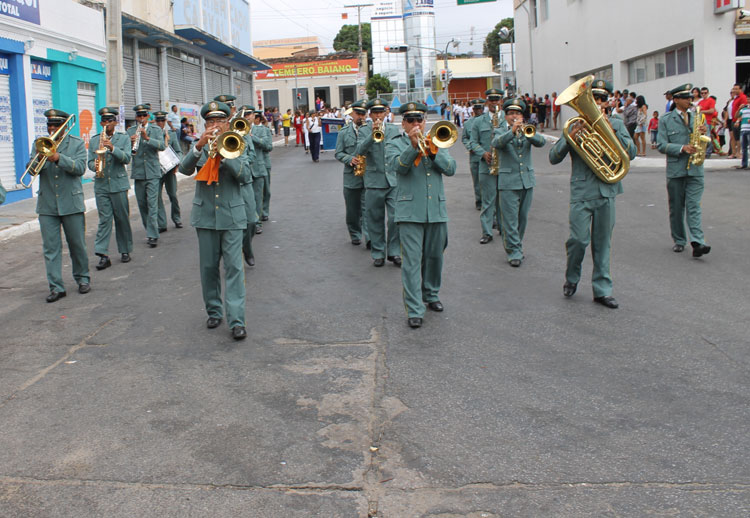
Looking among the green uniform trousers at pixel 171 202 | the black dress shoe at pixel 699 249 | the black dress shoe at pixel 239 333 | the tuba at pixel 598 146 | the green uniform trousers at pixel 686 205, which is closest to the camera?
the black dress shoe at pixel 239 333

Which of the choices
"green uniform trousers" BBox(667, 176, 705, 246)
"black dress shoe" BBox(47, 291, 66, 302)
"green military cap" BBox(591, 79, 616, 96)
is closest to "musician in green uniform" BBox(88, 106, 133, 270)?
"black dress shoe" BBox(47, 291, 66, 302)

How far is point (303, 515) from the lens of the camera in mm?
3439

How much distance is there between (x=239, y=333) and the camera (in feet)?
20.4

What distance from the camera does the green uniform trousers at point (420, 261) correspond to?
258 inches

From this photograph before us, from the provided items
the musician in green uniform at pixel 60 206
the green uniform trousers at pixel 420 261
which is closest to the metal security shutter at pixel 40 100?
the musician in green uniform at pixel 60 206

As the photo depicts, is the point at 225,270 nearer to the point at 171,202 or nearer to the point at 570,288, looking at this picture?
the point at 570,288

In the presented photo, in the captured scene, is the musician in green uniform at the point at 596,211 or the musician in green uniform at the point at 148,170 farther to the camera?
the musician in green uniform at the point at 148,170

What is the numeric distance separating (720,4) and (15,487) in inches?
857

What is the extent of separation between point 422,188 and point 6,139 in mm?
13116

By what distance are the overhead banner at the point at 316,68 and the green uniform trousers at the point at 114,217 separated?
177ft

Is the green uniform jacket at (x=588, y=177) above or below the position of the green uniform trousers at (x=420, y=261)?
above

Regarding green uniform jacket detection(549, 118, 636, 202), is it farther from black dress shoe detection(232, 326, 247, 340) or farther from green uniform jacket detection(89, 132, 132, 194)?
green uniform jacket detection(89, 132, 132, 194)

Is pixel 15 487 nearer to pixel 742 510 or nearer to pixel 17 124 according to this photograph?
pixel 742 510

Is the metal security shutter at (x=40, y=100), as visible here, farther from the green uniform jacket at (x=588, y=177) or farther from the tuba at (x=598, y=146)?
the tuba at (x=598, y=146)
